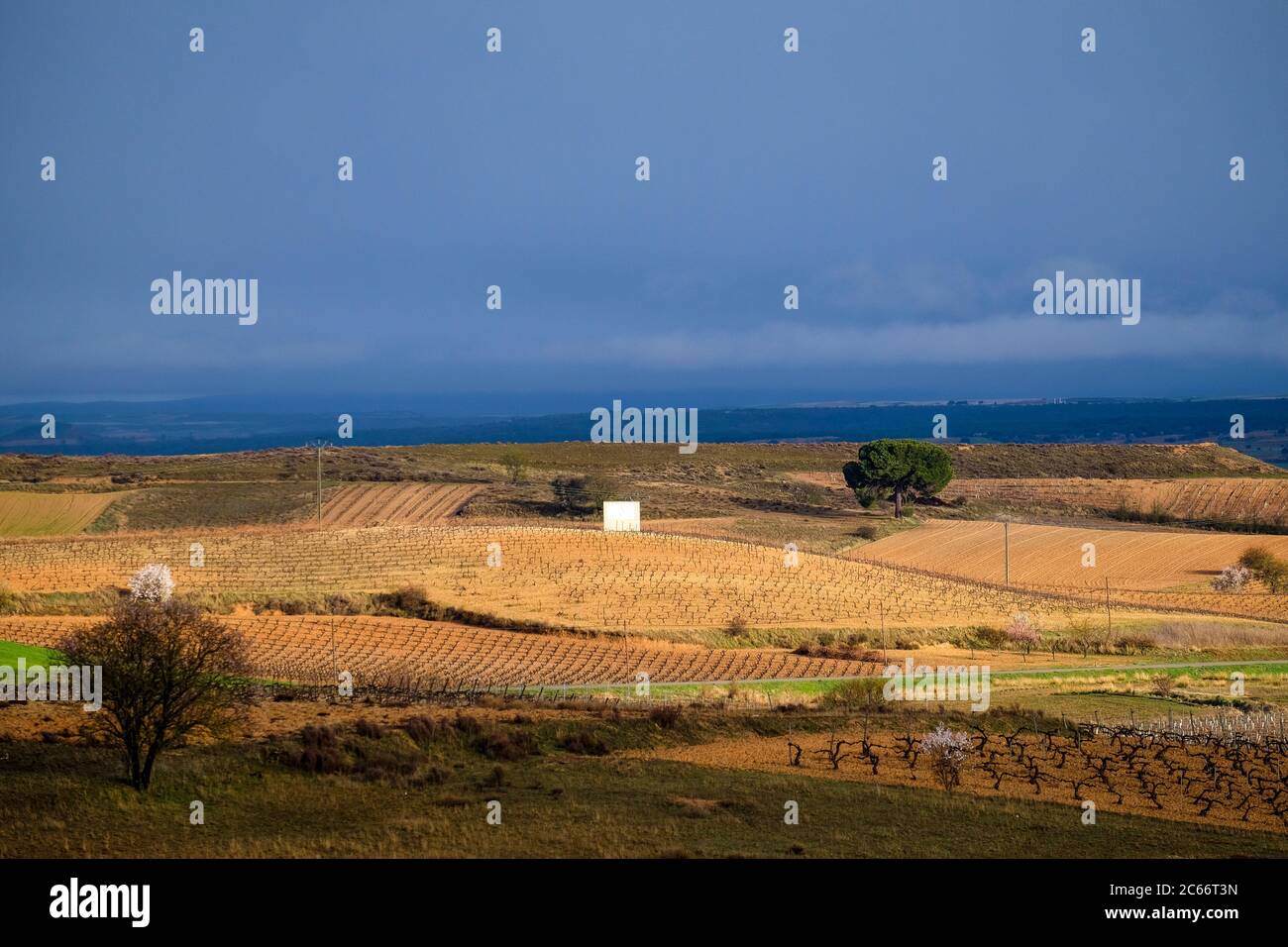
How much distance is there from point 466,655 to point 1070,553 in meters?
39.4

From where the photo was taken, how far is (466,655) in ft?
146

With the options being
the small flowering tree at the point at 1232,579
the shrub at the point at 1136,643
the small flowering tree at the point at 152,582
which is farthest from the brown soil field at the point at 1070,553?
the small flowering tree at the point at 152,582

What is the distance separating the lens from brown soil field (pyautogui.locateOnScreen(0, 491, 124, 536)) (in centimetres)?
7706

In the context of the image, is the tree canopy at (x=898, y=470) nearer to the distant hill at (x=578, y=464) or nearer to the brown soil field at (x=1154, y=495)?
the brown soil field at (x=1154, y=495)

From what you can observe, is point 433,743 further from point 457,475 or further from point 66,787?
point 457,475

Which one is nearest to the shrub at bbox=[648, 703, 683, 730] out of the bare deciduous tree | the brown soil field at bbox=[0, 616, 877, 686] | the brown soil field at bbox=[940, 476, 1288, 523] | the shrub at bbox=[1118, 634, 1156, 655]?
the brown soil field at bbox=[0, 616, 877, 686]

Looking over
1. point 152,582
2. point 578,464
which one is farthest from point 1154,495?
point 152,582

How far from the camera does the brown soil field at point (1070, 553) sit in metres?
67.5

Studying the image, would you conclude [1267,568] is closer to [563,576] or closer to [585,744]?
[563,576]

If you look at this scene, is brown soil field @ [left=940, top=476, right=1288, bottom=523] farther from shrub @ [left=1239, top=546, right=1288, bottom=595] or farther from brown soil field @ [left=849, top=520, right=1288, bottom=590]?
shrub @ [left=1239, top=546, right=1288, bottom=595]

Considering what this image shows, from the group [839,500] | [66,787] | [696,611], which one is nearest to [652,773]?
[66,787]

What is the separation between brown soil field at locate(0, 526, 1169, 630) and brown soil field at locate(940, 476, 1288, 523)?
127ft

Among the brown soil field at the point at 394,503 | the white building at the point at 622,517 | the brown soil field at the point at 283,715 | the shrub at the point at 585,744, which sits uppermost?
the brown soil field at the point at 394,503

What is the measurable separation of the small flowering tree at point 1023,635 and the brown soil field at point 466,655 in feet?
29.3
